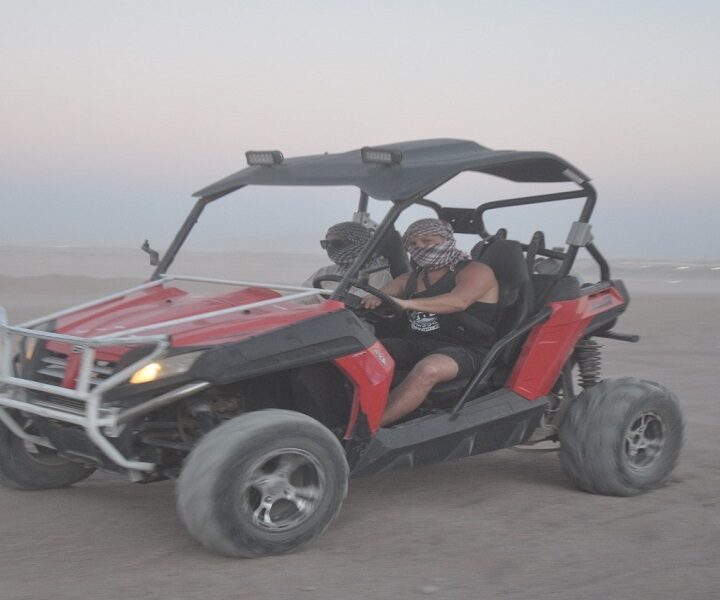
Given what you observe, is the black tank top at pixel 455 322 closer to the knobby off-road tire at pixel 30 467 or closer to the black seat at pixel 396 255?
the black seat at pixel 396 255

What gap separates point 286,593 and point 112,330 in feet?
5.22

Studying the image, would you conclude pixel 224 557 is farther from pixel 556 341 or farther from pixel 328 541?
pixel 556 341

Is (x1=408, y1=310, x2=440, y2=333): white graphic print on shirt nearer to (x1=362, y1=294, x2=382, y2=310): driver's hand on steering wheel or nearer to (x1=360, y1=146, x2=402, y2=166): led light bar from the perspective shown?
(x1=362, y1=294, x2=382, y2=310): driver's hand on steering wheel

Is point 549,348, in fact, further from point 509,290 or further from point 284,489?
point 284,489

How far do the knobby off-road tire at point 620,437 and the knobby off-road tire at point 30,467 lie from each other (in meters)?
2.70

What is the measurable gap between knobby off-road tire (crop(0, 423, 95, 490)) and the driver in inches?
75.0

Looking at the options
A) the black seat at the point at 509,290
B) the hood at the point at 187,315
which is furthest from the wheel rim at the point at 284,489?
the black seat at the point at 509,290

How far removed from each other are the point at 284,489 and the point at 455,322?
1.59 meters

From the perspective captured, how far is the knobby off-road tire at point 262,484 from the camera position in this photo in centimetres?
519

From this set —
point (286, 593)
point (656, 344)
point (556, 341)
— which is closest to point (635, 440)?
point (556, 341)

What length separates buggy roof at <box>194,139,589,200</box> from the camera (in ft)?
20.0

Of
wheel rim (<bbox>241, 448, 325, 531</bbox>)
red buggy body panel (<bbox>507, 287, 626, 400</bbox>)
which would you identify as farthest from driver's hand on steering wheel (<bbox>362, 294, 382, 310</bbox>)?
wheel rim (<bbox>241, 448, 325, 531</bbox>)

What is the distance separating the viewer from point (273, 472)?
547 cm

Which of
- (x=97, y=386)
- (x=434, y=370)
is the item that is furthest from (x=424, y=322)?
(x=97, y=386)
